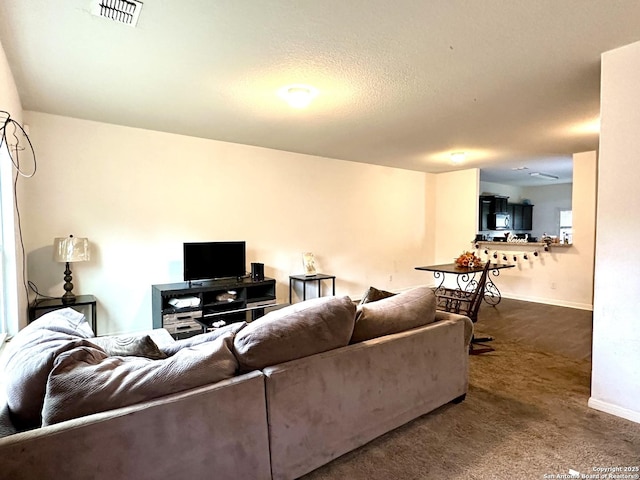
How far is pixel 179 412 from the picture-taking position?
1.37m

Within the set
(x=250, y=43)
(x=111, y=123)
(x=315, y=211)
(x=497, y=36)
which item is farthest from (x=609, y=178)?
(x=111, y=123)

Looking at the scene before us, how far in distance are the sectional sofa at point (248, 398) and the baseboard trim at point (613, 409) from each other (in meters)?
0.99

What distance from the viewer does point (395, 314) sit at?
2.22 m

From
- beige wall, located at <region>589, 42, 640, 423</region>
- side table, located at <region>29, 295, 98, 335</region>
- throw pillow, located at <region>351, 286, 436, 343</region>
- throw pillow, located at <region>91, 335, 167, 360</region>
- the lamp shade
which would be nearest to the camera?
throw pillow, located at <region>91, 335, 167, 360</region>

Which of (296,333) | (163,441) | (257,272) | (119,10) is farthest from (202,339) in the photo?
(257,272)

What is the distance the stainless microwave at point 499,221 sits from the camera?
29.8ft

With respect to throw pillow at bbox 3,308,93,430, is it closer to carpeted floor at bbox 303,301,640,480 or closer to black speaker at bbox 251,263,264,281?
carpeted floor at bbox 303,301,640,480

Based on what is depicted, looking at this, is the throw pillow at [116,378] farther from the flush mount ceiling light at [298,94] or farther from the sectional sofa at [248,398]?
the flush mount ceiling light at [298,94]

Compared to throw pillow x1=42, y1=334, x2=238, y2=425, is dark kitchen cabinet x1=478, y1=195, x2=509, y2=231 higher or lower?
higher

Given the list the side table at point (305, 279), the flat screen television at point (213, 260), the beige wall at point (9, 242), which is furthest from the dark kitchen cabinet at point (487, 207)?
the beige wall at point (9, 242)

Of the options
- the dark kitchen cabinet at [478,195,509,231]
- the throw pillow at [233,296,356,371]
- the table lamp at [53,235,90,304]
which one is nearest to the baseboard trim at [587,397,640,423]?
the throw pillow at [233,296,356,371]

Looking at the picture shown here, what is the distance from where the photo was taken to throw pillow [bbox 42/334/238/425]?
4.05 ft

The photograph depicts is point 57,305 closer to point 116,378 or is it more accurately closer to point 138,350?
point 138,350

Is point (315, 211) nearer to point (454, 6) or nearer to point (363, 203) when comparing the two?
point (363, 203)
